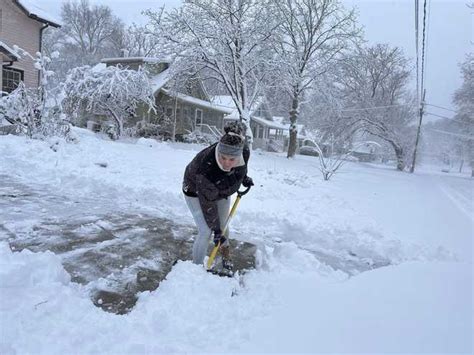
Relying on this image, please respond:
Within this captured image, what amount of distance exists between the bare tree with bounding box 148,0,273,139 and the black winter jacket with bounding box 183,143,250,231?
13060 mm

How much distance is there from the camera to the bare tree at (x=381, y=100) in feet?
88.3

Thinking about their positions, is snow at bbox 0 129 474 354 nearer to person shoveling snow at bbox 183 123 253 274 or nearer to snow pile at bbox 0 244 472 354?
snow pile at bbox 0 244 472 354

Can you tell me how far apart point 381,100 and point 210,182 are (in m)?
28.4

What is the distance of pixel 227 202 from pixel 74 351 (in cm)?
187

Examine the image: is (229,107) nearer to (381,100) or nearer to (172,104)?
(172,104)

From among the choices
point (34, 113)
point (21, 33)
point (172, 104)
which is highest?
point (21, 33)

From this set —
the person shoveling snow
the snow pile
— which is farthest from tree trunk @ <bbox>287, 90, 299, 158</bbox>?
the snow pile

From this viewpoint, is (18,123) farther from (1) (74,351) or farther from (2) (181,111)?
(2) (181,111)

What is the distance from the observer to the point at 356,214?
6438 mm

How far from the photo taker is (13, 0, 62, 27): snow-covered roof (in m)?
16.3

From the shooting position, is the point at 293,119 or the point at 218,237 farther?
the point at 293,119

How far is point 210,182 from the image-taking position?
10.4 feet

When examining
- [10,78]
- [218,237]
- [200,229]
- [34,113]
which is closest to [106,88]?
[10,78]

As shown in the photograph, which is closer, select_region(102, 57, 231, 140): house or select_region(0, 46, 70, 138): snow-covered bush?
select_region(0, 46, 70, 138): snow-covered bush
